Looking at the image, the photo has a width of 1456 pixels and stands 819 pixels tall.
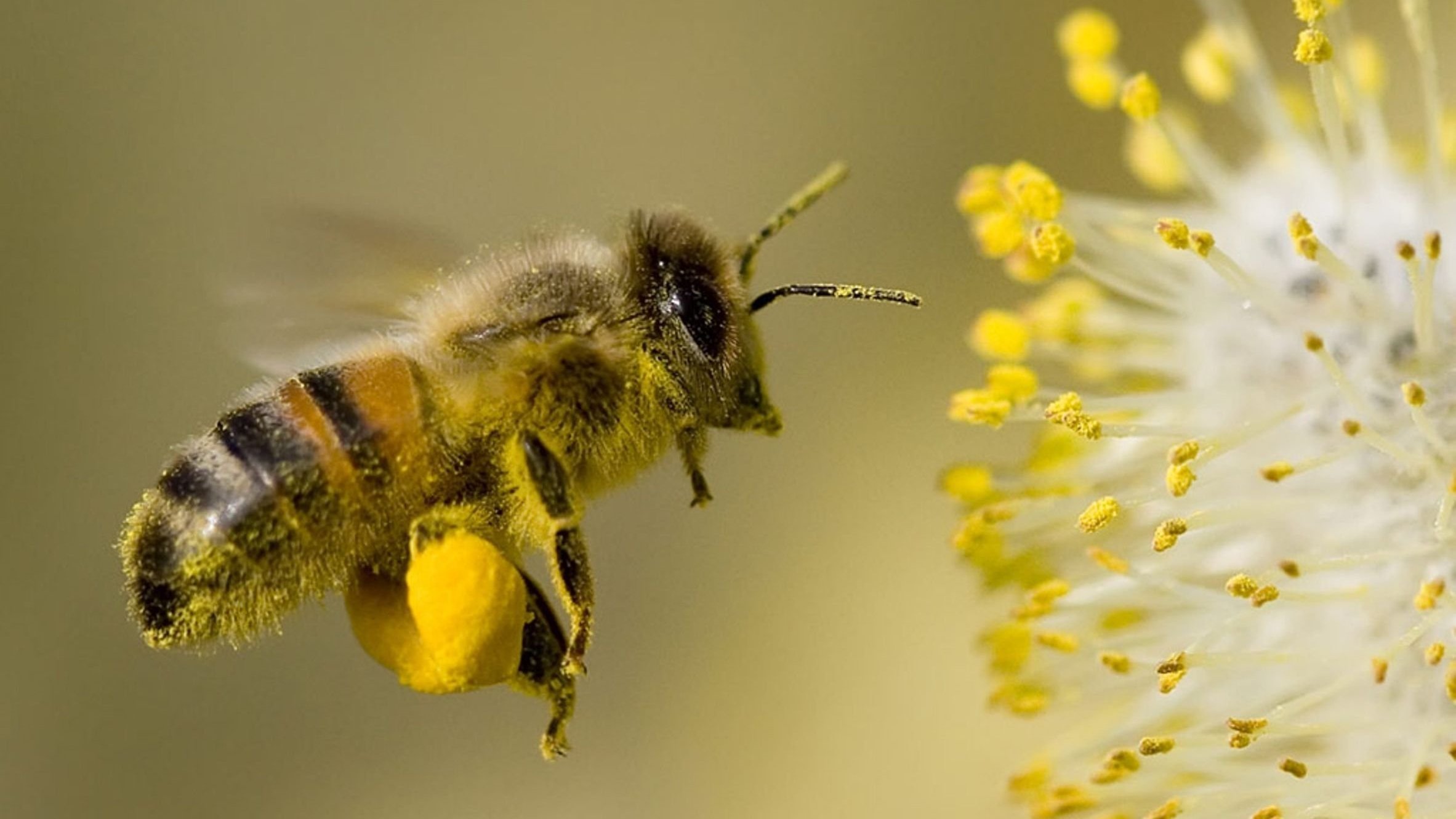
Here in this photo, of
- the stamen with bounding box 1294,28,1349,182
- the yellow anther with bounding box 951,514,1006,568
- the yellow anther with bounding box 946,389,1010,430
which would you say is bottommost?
the yellow anther with bounding box 951,514,1006,568

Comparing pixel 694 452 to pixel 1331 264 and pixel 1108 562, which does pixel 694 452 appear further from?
pixel 1331 264

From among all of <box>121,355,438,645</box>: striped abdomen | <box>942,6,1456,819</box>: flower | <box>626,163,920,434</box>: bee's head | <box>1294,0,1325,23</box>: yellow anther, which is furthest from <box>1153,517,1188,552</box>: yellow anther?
<box>121,355,438,645</box>: striped abdomen

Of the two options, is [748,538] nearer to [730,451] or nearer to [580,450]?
[730,451]

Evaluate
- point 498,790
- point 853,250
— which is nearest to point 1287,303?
point 853,250

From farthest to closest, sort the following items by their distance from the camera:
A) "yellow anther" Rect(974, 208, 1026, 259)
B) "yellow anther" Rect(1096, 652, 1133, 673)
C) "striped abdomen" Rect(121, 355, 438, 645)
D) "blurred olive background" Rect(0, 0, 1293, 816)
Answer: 1. "blurred olive background" Rect(0, 0, 1293, 816)
2. "yellow anther" Rect(974, 208, 1026, 259)
3. "yellow anther" Rect(1096, 652, 1133, 673)
4. "striped abdomen" Rect(121, 355, 438, 645)

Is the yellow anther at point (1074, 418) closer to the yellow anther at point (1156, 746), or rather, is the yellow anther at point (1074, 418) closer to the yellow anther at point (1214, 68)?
the yellow anther at point (1156, 746)

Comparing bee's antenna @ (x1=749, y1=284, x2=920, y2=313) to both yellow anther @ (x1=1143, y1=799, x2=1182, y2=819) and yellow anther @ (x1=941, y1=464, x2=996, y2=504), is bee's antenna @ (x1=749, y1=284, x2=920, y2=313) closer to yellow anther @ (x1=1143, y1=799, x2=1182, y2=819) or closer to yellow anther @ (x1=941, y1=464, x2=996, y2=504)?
yellow anther @ (x1=941, y1=464, x2=996, y2=504)

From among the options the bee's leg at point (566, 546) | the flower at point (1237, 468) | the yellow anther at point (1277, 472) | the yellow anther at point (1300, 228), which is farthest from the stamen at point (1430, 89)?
the bee's leg at point (566, 546)
